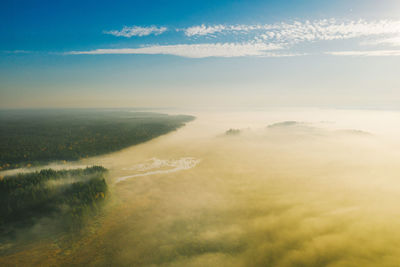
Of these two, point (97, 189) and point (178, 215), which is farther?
point (97, 189)

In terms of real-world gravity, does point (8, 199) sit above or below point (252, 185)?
above

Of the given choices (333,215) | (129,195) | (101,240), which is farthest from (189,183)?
(333,215)

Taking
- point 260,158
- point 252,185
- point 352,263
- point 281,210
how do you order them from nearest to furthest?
1. point 352,263
2. point 281,210
3. point 252,185
4. point 260,158

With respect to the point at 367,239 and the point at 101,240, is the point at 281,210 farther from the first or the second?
the point at 101,240

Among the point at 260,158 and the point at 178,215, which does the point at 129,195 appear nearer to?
the point at 178,215

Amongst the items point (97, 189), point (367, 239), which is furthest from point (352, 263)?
point (97, 189)

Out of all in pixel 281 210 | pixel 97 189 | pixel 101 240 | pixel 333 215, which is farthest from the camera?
pixel 97 189
